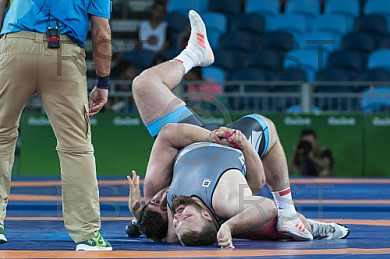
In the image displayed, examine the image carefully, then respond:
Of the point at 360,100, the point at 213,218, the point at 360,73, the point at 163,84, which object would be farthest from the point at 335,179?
the point at 213,218

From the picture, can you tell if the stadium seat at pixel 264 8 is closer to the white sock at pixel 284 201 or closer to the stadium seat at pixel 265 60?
the stadium seat at pixel 265 60

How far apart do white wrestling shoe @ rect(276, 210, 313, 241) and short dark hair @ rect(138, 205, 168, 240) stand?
708mm

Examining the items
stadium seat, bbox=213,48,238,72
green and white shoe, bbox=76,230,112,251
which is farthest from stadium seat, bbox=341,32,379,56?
green and white shoe, bbox=76,230,112,251

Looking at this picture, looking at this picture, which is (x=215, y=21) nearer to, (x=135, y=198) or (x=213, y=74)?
(x=213, y=74)

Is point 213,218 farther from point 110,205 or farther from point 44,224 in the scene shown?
point 110,205

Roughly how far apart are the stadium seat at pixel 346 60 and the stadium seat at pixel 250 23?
143 cm

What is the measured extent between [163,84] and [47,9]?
63.0 inches

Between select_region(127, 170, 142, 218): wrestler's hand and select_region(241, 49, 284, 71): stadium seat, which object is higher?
select_region(241, 49, 284, 71): stadium seat

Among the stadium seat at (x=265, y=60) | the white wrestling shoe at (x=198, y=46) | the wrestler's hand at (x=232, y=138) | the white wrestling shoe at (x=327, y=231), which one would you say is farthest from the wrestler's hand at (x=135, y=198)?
the stadium seat at (x=265, y=60)

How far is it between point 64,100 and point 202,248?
3.74ft

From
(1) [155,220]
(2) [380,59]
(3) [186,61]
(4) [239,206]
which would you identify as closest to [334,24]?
(2) [380,59]

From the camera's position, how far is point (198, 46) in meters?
6.34

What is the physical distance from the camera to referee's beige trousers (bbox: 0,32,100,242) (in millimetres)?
4199

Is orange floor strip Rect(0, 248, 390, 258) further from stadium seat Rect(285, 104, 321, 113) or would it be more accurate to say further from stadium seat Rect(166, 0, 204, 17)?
stadium seat Rect(166, 0, 204, 17)
